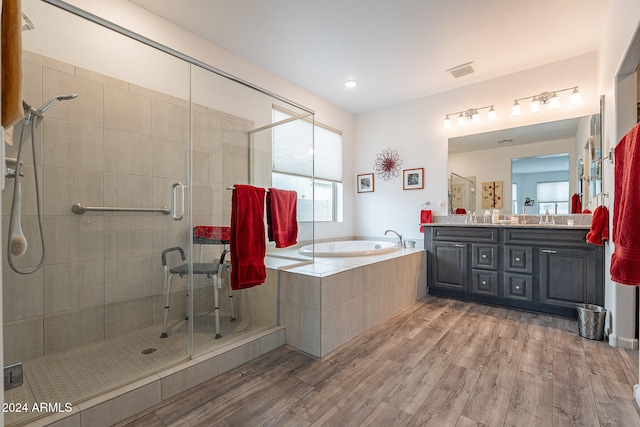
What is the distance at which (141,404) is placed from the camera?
1.54 meters

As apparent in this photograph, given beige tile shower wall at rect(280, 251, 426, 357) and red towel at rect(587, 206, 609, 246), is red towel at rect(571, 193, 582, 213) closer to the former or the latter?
red towel at rect(587, 206, 609, 246)

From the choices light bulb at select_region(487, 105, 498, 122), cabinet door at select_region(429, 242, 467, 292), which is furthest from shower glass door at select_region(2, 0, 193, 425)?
light bulb at select_region(487, 105, 498, 122)

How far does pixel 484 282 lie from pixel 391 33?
2605mm

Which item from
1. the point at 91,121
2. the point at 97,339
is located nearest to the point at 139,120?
the point at 91,121

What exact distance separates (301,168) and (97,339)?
1844 millimetres

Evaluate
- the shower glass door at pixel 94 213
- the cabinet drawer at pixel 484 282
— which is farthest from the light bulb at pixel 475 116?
the shower glass door at pixel 94 213

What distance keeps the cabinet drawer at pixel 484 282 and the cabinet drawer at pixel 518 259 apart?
0.16 metres

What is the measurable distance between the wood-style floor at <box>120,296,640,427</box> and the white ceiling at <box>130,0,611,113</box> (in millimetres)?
2551

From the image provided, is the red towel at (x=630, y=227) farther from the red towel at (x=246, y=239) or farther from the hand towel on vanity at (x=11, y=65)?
the hand towel on vanity at (x=11, y=65)

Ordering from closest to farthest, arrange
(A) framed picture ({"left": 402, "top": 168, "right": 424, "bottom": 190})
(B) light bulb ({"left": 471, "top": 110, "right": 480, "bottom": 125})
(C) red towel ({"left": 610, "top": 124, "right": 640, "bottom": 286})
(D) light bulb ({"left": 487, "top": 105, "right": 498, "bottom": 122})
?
(C) red towel ({"left": 610, "top": 124, "right": 640, "bottom": 286})
(D) light bulb ({"left": 487, "top": 105, "right": 498, "bottom": 122})
(B) light bulb ({"left": 471, "top": 110, "right": 480, "bottom": 125})
(A) framed picture ({"left": 402, "top": 168, "right": 424, "bottom": 190})

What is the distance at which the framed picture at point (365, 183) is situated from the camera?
4.55 metres

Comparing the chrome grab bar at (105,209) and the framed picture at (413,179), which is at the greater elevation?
the framed picture at (413,179)

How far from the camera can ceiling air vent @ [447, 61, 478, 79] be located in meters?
3.18

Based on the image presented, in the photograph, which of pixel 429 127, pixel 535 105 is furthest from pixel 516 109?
pixel 429 127
